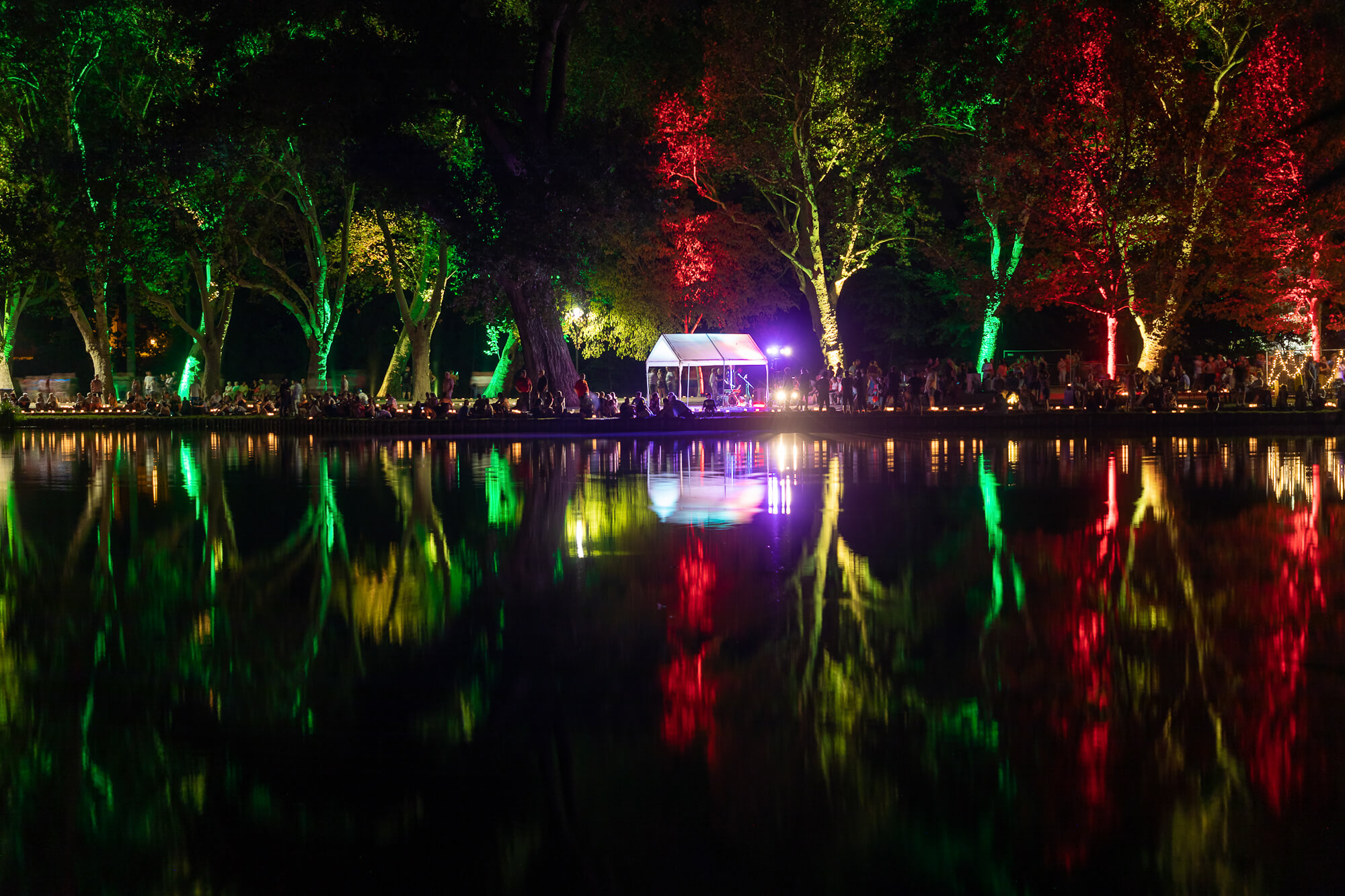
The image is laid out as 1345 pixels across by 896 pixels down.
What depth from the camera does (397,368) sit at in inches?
1732

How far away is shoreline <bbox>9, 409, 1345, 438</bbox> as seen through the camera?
26141 mm

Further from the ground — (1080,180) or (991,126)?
(991,126)

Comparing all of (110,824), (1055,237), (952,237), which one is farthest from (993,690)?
(952,237)

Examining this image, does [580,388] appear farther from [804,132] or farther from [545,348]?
[804,132]

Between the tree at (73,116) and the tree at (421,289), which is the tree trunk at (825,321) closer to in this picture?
the tree at (421,289)

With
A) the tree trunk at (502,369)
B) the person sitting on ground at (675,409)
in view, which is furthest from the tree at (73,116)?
the person sitting on ground at (675,409)

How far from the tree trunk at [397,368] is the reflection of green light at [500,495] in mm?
25020

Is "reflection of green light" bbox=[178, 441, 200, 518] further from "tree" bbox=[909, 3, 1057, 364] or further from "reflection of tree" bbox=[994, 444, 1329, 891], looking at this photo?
"tree" bbox=[909, 3, 1057, 364]

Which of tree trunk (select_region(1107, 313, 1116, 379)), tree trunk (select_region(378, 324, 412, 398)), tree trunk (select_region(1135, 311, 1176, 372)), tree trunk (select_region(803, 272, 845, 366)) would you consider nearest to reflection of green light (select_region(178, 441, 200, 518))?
tree trunk (select_region(378, 324, 412, 398))

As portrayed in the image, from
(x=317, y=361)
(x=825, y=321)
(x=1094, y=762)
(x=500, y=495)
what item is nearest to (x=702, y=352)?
(x=825, y=321)

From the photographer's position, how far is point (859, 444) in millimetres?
23172

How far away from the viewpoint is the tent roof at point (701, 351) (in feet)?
114

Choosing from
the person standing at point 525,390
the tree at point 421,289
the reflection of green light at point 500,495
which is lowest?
the reflection of green light at point 500,495

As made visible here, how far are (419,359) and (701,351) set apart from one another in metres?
9.96
